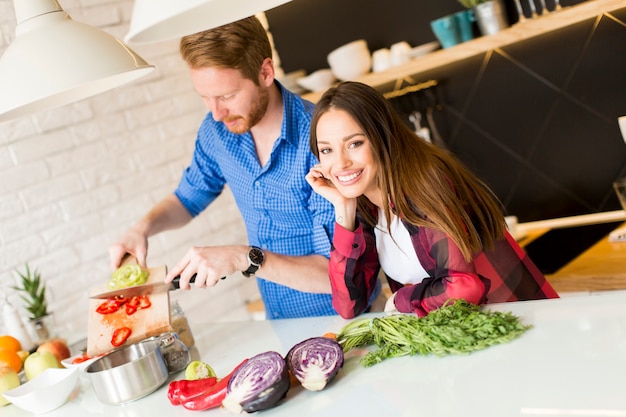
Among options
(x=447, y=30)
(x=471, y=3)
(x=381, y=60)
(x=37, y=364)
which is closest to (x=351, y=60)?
(x=381, y=60)

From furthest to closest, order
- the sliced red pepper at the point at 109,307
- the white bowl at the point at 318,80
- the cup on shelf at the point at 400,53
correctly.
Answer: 1. the white bowl at the point at 318,80
2. the cup on shelf at the point at 400,53
3. the sliced red pepper at the point at 109,307

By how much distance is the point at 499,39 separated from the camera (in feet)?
10.6

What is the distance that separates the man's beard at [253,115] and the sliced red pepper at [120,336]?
2.32 ft

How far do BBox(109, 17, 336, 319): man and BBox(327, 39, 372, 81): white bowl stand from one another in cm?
114

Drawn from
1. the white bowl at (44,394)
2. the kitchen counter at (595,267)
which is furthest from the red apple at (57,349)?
the kitchen counter at (595,267)

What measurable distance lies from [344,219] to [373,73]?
5.76ft

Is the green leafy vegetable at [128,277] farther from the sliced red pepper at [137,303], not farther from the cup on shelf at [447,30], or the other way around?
the cup on shelf at [447,30]

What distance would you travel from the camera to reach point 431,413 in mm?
1346

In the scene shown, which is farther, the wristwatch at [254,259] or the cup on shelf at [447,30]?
the cup on shelf at [447,30]

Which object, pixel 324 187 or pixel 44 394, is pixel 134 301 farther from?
pixel 324 187

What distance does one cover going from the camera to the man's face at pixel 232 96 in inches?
90.6

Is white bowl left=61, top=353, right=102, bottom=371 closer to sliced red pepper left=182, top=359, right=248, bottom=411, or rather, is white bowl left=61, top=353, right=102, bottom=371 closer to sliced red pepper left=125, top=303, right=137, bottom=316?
sliced red pepper left=125, top=303, right=137, bottom=316

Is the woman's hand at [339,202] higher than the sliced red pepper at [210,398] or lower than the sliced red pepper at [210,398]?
higher

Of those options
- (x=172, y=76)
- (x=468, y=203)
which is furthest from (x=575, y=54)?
(x=172, y=76)
